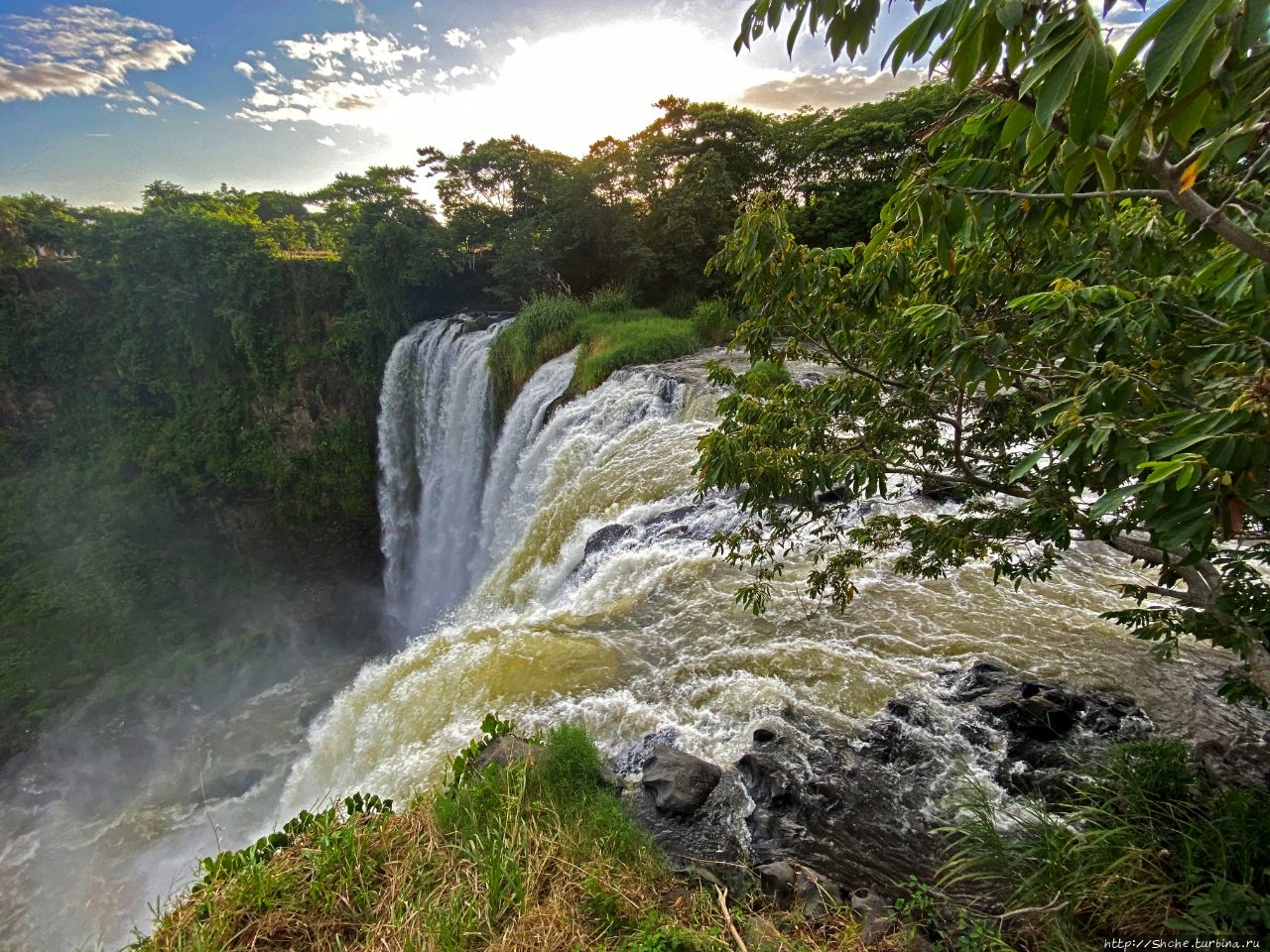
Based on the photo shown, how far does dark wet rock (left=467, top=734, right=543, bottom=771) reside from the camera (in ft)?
10.5

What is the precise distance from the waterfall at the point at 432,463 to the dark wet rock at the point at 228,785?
151 inches

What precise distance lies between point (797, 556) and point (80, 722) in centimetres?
1401

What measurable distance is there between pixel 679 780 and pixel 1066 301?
2893mm

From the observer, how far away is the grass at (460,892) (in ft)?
7.04

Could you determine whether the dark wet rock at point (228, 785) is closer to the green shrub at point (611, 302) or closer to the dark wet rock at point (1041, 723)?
the dark wet rock at point (1041, 723)

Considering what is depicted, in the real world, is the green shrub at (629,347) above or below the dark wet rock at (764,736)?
above

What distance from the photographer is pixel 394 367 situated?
14648mm

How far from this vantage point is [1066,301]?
186 cm

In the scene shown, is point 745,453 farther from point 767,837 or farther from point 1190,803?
point 1190,803

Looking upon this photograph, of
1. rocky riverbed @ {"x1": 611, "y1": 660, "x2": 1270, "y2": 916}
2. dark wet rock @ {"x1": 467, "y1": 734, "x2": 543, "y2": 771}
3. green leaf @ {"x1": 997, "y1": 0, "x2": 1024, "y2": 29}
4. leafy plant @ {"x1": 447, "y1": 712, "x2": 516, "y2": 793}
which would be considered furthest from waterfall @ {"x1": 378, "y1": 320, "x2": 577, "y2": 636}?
green leaf @ {"x1": 997, "y1": 0, "x2": 1024, "y2": 29}

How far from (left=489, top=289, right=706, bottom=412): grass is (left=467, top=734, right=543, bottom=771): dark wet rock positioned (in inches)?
259

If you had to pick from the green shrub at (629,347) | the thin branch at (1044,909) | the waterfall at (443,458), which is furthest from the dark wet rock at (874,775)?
the green shrub at (629,347)

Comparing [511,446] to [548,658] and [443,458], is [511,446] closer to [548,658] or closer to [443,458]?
[443,458]

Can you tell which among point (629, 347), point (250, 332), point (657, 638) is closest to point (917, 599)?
point (657, 638)
